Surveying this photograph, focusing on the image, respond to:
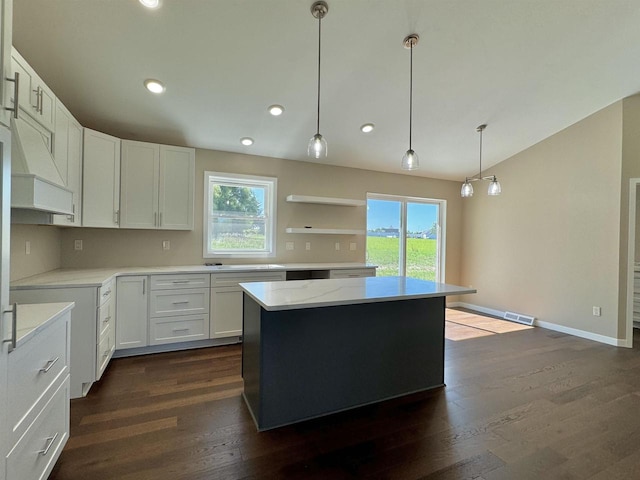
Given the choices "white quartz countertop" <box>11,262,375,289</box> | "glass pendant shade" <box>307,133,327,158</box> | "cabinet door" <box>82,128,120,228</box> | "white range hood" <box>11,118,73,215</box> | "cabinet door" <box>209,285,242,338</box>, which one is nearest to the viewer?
"white range hood" <box>11,118,73,215</box>

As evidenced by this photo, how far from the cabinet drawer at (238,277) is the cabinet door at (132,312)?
0.71 m

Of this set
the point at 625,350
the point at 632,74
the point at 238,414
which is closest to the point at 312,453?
the point at 238,414

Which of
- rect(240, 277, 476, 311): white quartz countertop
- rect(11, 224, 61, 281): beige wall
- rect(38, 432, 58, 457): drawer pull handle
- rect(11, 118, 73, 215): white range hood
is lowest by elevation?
rect(38, 432, 58, 457): drawer pull handle

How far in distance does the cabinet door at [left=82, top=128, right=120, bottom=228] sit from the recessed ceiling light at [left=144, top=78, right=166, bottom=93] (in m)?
0.73

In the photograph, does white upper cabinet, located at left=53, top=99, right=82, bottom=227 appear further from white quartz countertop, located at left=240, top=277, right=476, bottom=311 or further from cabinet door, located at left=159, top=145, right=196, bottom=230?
white quartz countertop, located at left=240, top=277, right=476, bottom=311

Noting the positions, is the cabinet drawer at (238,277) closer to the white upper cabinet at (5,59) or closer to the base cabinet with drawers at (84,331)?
the base cabinet with drawers at (84,331)

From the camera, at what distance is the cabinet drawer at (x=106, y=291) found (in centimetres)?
252

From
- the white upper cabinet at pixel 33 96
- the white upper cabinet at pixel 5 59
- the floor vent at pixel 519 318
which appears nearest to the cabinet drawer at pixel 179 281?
the white upper cabinet at pixel 33 96

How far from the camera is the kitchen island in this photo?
2.03 m

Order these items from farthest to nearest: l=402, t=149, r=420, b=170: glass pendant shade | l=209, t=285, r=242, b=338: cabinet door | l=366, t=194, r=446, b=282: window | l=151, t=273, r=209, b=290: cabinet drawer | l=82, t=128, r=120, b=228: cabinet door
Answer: l=366, t=194, r=446, b=282: window, l=209, t=285, r=242, b=338: cabinet door, l=151, t=273, r=209, b=290: cabinet drawer, l=82, t=128, r=120, b=228: cabinet door, l=402, t=149, r=420, b=170: glass pendant shade

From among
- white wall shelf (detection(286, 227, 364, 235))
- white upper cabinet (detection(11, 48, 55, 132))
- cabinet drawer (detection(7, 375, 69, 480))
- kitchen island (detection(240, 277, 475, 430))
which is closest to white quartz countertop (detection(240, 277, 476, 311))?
kitchen island (detection(240, 277, 475, 430))

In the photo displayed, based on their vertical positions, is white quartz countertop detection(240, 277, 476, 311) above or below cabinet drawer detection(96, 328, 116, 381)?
above

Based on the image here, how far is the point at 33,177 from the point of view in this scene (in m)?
1.40

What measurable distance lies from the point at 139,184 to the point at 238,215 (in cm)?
126
